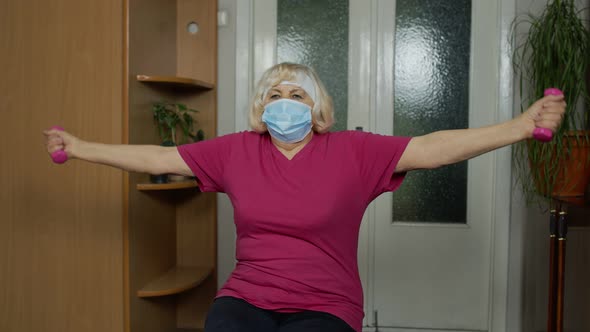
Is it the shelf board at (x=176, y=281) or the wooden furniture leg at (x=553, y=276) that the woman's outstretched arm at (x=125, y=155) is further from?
the wooden furniture leg at (x=553, y=276)

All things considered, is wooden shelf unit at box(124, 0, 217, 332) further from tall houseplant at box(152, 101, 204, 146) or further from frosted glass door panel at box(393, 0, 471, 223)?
frosted glass door panel at box(393, 0, 471, 223)

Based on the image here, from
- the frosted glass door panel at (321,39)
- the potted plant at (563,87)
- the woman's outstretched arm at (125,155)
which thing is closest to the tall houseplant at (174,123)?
the frosted glass door panel at (321,39)

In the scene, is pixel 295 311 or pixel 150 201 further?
pixel 150 201

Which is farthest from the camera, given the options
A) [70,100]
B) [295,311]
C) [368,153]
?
[70,100]

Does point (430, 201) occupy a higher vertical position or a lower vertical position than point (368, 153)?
lower

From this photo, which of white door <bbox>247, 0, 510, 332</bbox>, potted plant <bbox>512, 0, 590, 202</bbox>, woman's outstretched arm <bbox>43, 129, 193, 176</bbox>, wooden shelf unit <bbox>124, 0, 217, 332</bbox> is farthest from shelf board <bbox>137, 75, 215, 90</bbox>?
potted plant <bbox>512, 0, 590, 202</bbox>

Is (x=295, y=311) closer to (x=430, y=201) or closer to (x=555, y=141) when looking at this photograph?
(x=555, y=141)

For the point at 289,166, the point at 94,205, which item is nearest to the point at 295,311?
the point at 289,166

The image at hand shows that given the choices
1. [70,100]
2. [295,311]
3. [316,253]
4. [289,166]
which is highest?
[70,100]

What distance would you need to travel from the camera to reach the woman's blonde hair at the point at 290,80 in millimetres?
1761

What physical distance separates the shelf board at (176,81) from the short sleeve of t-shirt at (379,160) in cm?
120

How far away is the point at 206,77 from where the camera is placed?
3.06m

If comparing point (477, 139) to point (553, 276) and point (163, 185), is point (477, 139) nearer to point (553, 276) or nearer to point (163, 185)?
point (553, 276)

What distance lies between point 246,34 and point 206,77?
0.31m
